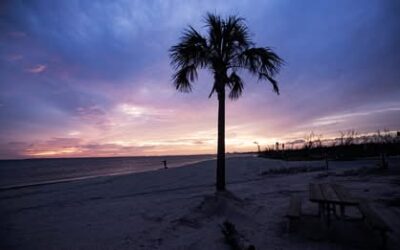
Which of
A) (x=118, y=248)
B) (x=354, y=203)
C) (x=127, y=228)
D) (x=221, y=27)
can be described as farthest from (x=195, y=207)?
(x=221, y=27)

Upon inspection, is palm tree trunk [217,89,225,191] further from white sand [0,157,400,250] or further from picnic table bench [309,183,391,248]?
picnic table bench [309,183,391,248]

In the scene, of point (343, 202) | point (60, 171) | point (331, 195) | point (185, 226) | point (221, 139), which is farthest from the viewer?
point (60, 171)

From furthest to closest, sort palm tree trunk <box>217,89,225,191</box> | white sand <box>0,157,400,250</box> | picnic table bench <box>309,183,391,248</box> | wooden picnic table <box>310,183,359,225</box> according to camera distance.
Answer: palm tree trunk <box>217,89,225,191</box> < white sand <box>0,157,400,250</box> < wooden picnic table <box>310,183,359,225</box> < picnic table bench <box>309,183,391,248</box>

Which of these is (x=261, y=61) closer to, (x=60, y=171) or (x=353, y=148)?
(x=353, y=148)

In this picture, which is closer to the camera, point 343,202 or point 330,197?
point 343,202

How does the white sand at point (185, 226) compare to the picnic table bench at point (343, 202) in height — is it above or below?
below

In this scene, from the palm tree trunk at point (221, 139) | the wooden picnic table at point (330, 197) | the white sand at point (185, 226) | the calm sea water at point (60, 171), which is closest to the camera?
the wooden picnic table at point (330, 197)

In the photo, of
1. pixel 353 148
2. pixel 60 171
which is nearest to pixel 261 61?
pixel 353 148

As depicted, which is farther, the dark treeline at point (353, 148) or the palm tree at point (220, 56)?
the dark treeline at point (353, 148)

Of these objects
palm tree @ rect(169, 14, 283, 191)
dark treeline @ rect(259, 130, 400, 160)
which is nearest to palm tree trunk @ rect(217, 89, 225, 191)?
palm tree @ rect(169, 14, 283, 191)

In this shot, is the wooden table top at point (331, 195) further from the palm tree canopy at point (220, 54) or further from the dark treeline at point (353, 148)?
the dark treeline at point (353, 148)

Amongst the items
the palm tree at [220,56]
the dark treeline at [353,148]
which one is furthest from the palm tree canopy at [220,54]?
the dark treeline at [353,148]

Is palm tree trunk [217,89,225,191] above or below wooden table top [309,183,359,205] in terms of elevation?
above

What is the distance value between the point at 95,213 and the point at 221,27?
714cm
